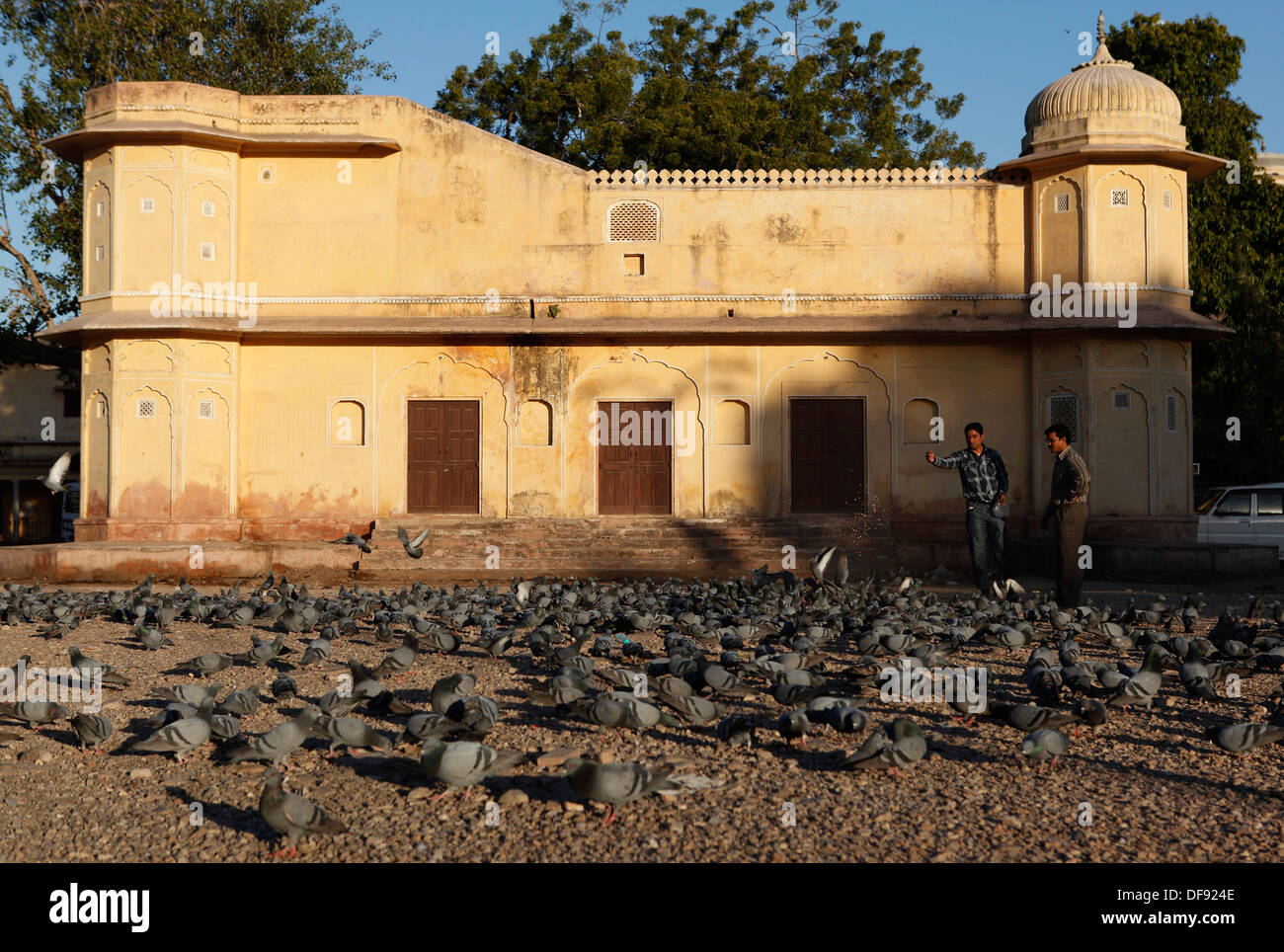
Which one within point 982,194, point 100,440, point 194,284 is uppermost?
point 982,194

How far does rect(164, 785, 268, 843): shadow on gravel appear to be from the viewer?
426 cm

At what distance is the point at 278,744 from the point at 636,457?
13.6 meters

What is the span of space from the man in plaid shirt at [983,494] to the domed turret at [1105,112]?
26.0ft

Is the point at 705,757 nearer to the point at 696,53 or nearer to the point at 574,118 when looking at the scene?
the point at 574,118

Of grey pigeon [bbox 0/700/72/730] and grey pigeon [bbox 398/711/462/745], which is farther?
grey pigeon [bbox 0/700/72/730]

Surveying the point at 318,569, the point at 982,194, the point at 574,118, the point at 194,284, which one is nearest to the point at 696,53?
the point at 574,118

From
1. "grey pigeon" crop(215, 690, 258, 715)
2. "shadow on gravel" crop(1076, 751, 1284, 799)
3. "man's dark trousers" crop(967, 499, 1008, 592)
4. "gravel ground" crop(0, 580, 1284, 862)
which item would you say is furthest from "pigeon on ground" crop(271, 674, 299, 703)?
"man's dark trousers" crop(967, 499, 1008, 592)

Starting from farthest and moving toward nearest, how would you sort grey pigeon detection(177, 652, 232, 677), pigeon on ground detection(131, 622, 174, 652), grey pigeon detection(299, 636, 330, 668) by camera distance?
pigeon on ground detection(131, 622, 174, 652) → grey pigeon detection(299, 636, 330, 668) → grey pigeon detection(177, 652, 232, 677)

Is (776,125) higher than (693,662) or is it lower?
higher

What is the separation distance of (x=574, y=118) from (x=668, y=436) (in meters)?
15.8

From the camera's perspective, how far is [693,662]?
19.9ft

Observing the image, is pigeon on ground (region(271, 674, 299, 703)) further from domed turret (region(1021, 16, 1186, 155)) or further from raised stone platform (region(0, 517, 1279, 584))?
domed turret (region(1021, 16, 1186, 155))

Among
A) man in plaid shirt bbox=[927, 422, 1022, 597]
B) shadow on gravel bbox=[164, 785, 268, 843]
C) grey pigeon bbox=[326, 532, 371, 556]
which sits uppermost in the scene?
man in plaid shirt bbox=[927, 422, 1022, 597]

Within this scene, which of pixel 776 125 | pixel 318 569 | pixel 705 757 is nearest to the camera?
pixel 705 757
